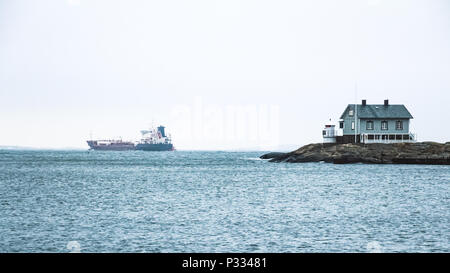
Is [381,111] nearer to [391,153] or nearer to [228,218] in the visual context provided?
[391,153]

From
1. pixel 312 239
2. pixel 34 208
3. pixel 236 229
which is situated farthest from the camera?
pixel 34 208

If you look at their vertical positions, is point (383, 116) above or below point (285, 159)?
above

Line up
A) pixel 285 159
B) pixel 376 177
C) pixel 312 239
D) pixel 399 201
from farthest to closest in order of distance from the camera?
pixel 285 159 → pixel 376 177 → pixel 399 201 → pixel 312 239

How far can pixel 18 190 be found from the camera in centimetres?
5206

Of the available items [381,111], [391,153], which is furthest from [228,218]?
[381,111]

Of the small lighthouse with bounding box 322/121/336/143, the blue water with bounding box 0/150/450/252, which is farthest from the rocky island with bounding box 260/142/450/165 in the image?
the blue water with bounding box 0/150/450/252

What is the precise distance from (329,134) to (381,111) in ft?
32.2

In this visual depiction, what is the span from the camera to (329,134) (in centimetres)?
10162

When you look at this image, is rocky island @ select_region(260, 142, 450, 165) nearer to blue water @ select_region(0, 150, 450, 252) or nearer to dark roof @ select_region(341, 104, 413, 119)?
dark roof @ select_region(341, 104, 413, 119)

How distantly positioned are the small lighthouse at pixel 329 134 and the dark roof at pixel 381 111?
488 cm
